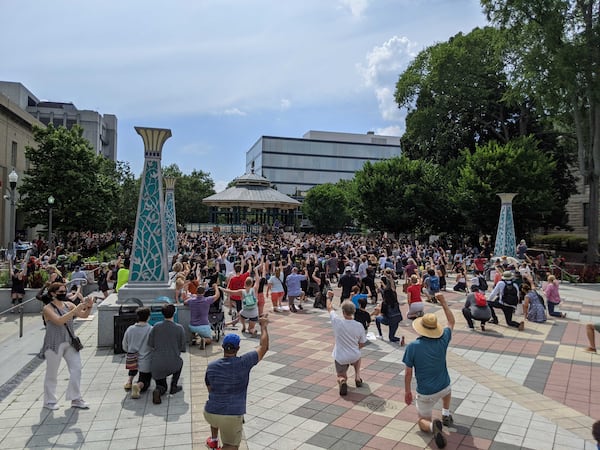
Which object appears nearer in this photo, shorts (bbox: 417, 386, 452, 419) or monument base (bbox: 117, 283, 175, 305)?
shorts (bbox: 417, 386, 452, 419)

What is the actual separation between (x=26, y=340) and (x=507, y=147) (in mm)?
28560

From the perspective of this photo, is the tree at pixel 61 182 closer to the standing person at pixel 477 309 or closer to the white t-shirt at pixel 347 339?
the standing person at pixel 477 309

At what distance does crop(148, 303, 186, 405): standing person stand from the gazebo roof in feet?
98.4

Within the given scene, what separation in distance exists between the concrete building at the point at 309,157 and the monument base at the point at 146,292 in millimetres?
86585

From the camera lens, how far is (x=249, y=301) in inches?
408

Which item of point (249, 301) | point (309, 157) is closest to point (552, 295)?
point (249, 301)

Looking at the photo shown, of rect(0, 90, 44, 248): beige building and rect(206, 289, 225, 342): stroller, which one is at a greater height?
rect(0, 90, 44, 248): beige building

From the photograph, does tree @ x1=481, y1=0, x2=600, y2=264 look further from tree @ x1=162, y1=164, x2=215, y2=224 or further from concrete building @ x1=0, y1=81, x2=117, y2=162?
concrete building @ x1=0, y1=81, x2=117, y2=162

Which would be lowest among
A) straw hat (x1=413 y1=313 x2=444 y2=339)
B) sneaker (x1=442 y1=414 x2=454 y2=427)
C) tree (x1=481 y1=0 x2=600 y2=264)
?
sneaker (x1=442 y1=414 x2=454 y2=427)

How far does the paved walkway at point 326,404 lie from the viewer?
535 cm

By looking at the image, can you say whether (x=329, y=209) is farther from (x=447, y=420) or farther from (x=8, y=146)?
(x=447, y=420)

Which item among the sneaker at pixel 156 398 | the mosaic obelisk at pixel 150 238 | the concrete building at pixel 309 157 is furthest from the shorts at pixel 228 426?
the concrete building at pixel 309 157

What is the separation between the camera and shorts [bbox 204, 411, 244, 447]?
423 cm

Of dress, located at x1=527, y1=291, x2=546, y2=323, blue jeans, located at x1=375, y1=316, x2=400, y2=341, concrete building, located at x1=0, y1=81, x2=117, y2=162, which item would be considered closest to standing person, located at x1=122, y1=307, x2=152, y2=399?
blue jeans, located at x1=375, y1=316, x2=400, y2=341
